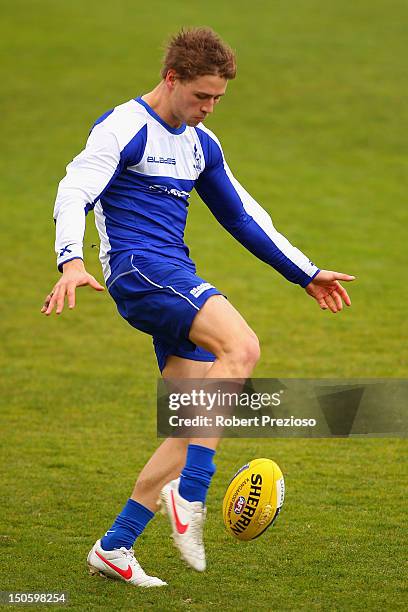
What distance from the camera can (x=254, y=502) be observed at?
5449mm

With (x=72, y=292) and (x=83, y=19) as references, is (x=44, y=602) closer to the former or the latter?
(x=72, y=292)

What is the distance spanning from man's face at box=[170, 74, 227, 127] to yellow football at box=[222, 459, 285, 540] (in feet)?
5.89

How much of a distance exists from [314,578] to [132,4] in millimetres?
29502

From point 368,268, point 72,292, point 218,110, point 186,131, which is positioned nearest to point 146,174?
point 186,131

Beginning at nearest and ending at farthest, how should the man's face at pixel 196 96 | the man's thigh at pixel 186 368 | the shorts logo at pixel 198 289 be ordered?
the shorts logo at pixel 198 289 → the man's face at pixel 196 96 → the man's thigh at pixel 186 368

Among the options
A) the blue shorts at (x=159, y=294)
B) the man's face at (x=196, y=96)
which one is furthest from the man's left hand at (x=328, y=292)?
the man's face at (x=196, y=96)

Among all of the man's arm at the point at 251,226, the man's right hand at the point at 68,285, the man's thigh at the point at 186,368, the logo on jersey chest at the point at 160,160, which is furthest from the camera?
the man's arm at the point at 251,226

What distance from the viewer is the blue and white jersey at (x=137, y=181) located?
5.32 meters

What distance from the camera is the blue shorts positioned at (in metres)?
5.25

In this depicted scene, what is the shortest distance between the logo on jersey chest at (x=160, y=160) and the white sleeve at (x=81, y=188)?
217 mm

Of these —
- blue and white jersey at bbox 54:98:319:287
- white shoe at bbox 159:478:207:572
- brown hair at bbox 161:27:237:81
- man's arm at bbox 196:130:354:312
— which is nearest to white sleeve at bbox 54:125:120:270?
blue and white jersey at bbox 54:98:319:287

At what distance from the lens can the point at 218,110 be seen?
2478cm

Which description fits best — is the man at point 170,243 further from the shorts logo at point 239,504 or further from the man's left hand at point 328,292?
the shorts logo at point 239,504

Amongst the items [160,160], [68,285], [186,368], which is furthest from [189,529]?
[160,160]
